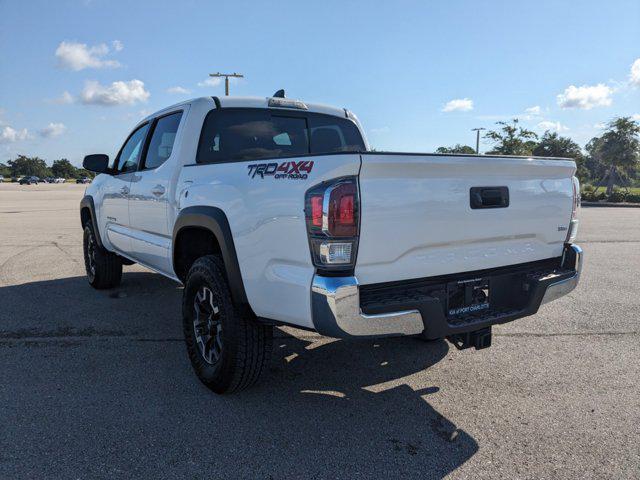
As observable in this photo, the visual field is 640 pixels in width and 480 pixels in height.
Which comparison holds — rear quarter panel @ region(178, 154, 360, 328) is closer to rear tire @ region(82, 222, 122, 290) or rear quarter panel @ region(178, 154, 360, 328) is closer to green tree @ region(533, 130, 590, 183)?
rear tire @ region(82, 222, 122, 290)

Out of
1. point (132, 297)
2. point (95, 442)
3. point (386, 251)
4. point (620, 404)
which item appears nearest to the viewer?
point (386, 251)

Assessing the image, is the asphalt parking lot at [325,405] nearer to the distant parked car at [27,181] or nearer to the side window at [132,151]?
the side window at [132,151]

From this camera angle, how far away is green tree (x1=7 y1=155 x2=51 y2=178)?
421 feet

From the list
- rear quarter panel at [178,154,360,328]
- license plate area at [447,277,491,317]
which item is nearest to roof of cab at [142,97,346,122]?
rear quarter panel at [178,154,360,328]

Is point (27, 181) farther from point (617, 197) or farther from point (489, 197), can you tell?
point (489, 197)

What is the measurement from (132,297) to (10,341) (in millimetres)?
1660

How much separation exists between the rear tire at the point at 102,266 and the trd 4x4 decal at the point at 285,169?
12.7 ft

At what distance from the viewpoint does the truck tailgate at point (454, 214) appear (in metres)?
2.42

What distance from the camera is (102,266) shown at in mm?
5992

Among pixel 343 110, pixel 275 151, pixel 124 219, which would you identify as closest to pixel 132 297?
pixel 124 219

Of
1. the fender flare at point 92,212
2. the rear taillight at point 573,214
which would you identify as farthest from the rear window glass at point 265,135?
the fender flare at point 92,212

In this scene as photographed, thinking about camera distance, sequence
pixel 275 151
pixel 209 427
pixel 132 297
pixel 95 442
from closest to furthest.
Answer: pixel 95 442 < pixel 209 427 < pixel 275 151 < pixel 132 297

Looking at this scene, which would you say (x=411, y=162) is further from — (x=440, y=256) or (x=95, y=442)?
(x=95, y=442)

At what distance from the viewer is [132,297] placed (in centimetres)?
588
